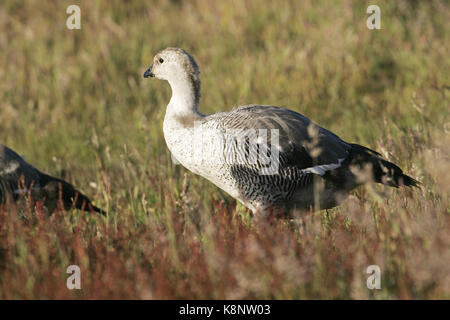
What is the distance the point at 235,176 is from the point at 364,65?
14.0 feet

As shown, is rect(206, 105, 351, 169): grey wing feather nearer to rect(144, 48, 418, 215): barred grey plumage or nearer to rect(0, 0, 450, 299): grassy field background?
rect(144, 48, 418, 215): barred grey plumage

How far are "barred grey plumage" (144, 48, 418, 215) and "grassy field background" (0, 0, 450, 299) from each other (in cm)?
21

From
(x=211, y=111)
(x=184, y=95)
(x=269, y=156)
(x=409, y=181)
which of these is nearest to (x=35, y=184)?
(x=184, y=95)

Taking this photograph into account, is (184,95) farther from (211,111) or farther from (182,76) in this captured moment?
(211,111)

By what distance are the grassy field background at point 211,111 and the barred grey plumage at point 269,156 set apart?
8.1 inches

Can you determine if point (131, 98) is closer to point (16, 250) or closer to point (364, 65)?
point (364, 65)

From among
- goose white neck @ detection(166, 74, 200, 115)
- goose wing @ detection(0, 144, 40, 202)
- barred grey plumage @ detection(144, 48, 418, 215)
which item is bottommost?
barred grey plumage @ detection(144, 48, 418, 215)

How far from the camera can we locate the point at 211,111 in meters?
7.88

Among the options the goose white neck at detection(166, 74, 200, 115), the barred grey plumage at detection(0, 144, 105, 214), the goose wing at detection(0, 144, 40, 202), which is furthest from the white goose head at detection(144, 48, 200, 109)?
the goose wing at detection(0, 144, 40, 202)

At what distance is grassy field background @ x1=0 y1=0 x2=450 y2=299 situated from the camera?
333cm

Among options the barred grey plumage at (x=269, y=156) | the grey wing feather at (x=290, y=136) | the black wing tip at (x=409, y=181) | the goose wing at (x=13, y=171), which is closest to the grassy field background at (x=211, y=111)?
the black wing tip at (x=409, y=181)

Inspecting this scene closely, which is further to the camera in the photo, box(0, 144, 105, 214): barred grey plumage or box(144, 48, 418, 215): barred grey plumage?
box(0, 144, 105, 214): barred grey plumage

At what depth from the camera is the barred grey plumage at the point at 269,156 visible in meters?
4.54

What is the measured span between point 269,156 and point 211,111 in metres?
3.39
